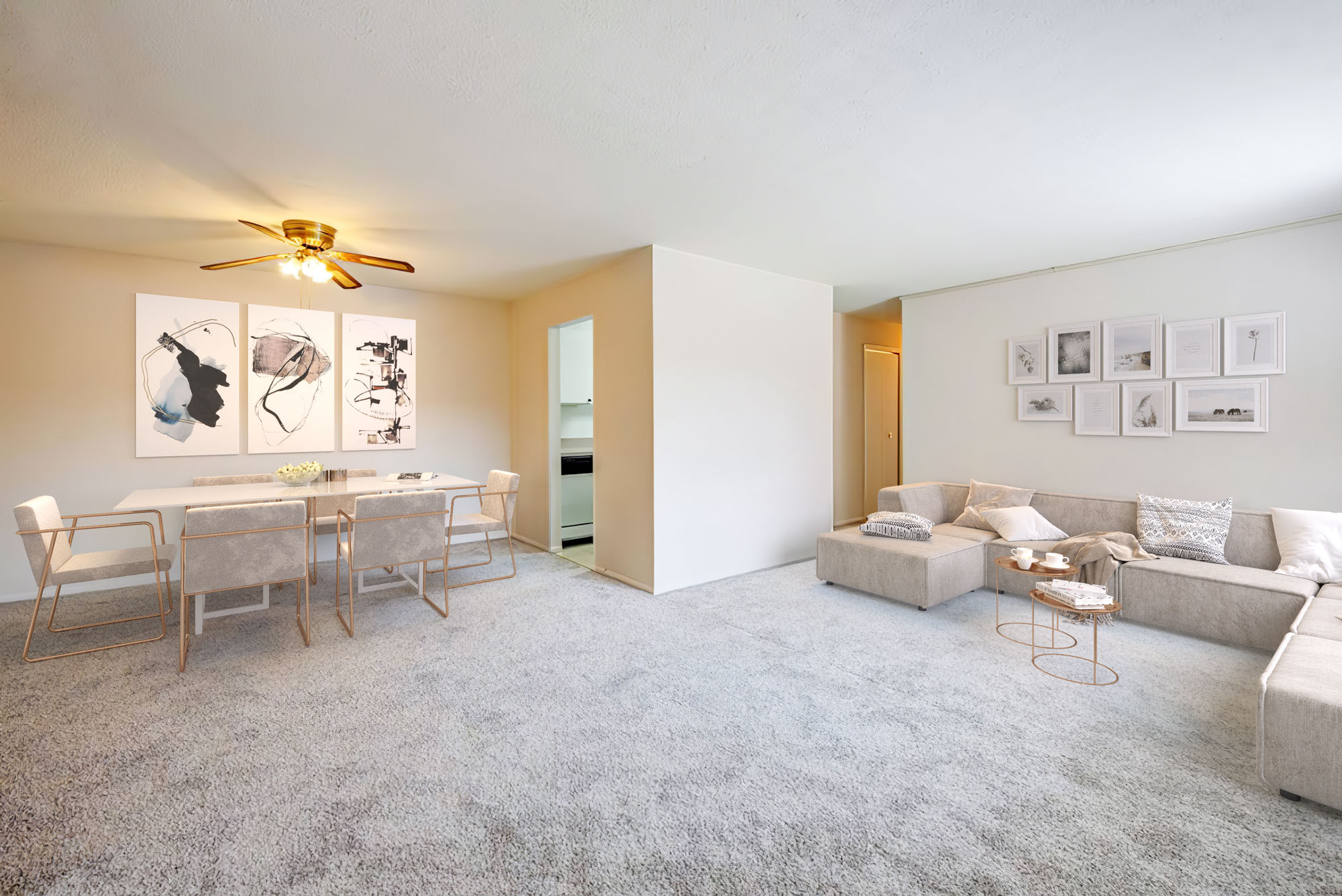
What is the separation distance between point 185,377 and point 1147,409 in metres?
7.42

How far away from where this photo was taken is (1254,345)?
154 inches

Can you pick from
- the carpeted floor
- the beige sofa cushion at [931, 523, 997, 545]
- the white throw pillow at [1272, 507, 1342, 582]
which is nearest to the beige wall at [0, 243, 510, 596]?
the carpeted floor

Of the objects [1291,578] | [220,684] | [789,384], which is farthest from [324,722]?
[1291,578]

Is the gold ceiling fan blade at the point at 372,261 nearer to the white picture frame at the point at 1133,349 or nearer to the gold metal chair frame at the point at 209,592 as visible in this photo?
the gold metal chair frame at the point at 209,592

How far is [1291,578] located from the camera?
3303 mm

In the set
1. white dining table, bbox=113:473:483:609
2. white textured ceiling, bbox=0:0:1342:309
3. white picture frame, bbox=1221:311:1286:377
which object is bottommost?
white dining table, bbox=113:473:483:609

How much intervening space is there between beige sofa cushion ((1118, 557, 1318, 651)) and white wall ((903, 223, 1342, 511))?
810 millimetres

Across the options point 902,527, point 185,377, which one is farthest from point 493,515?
point 902,527

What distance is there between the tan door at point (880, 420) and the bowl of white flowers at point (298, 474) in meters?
5.76

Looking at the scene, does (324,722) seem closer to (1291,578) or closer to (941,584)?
(941,584)

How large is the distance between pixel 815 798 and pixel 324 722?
2.01 m

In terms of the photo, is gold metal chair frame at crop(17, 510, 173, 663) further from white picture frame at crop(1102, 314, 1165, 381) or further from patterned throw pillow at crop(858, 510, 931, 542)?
white picture frame at crop(1102, 314, 1165, 381)

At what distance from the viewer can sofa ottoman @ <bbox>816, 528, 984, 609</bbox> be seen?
3.88m

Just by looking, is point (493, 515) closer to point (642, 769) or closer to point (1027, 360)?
point (642, 769)
